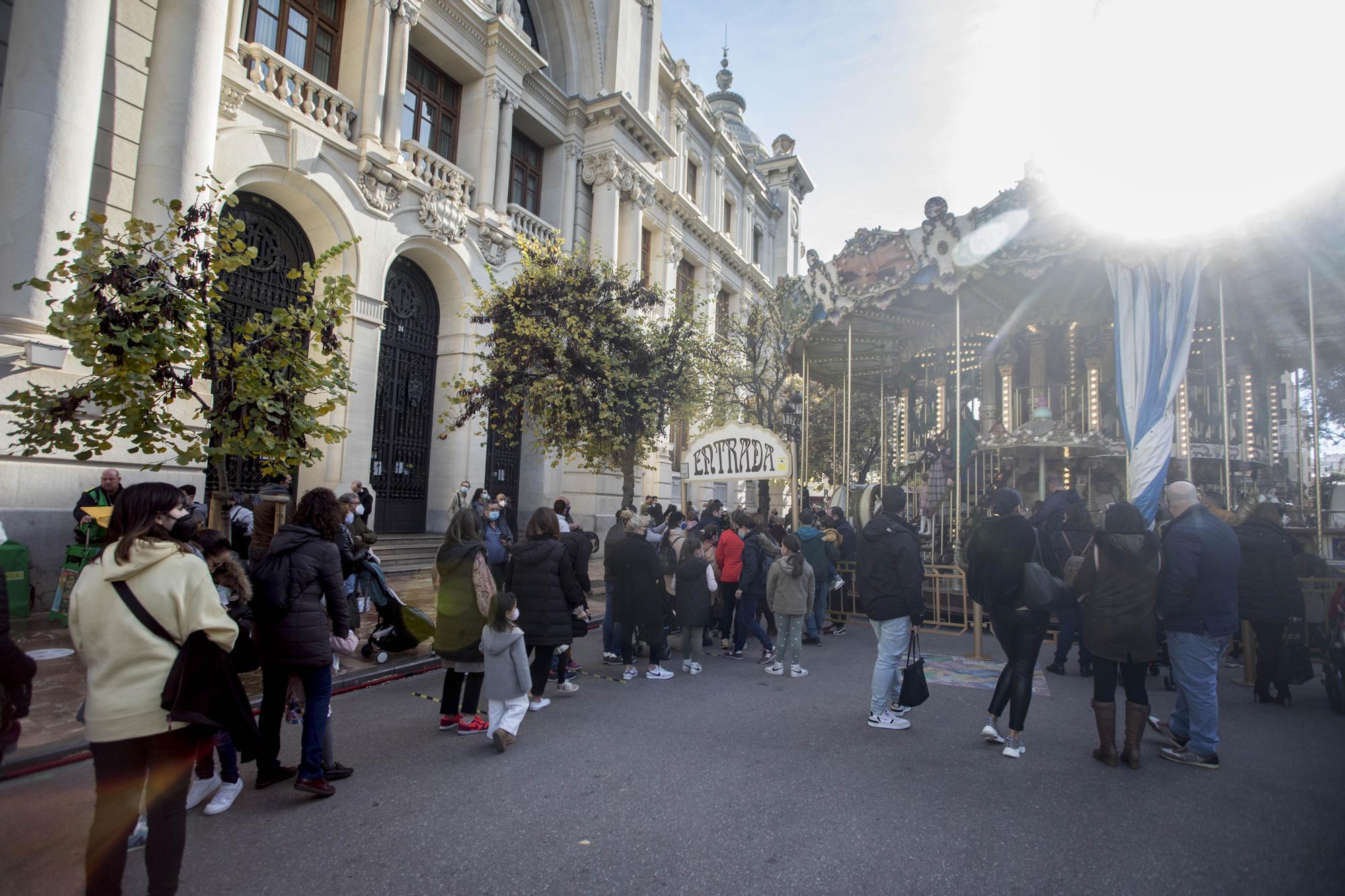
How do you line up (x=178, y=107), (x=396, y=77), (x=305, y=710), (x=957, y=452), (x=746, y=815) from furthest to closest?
(x=396, y=77) < (x=957, y=452) < (x=178, y=107) < (x=305, y=710) < (x=746, y=815)

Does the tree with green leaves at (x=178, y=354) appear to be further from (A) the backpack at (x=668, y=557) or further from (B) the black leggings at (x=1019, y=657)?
(B) the black leggings at (x=1019, y=657)

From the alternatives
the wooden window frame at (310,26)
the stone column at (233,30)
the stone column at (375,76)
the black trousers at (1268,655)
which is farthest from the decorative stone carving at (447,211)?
the black trousers at (1268,655)

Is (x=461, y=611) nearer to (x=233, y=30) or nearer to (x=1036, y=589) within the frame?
(x=1036, y=589)

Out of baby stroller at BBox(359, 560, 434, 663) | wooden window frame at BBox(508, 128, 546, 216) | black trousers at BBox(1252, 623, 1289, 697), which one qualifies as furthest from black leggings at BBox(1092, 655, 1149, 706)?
wooden window frame at BBox(508, 128, 546, 216)

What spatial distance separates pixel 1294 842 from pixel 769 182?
37205 mm

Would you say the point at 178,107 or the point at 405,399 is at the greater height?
the point at 178,107

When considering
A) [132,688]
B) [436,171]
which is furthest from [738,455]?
[436,171]

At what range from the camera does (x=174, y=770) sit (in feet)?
8.83

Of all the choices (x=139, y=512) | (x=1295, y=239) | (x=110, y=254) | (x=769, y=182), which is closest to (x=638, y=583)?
(x=139, y=512)

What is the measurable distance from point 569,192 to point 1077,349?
13.8 meters

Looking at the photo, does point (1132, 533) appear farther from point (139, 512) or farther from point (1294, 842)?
point (139, 512)

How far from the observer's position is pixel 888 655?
17.6ft

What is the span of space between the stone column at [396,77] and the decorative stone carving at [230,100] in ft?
10.1

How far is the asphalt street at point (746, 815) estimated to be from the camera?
10.2 ft
